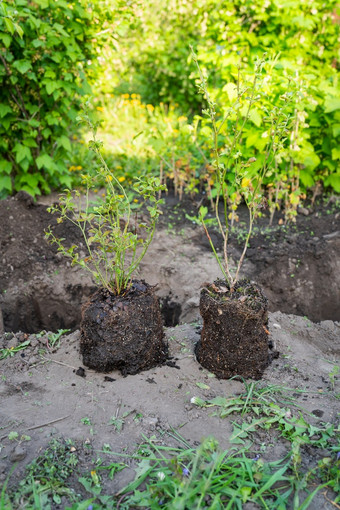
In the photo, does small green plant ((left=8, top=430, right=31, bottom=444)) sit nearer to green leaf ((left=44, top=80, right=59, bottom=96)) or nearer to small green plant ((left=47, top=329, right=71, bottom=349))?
small green plant ((left=47, top=329, right=71, bottom=349))

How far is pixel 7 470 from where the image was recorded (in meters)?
2.01

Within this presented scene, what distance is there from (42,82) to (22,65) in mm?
228

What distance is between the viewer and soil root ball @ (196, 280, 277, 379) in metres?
2.54

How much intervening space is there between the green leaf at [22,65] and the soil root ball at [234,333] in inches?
103

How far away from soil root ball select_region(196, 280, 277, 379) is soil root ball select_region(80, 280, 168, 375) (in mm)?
300

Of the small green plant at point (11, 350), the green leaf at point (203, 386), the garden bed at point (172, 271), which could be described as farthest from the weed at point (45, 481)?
the garden bed at point (172, 271)

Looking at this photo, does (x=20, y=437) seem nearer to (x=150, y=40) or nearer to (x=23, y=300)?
(x=23, y=300)

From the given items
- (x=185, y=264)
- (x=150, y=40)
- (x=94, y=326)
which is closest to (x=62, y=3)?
(x=185, y=264)

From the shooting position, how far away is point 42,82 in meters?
4.24

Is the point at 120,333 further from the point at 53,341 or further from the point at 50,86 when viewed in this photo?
the point at 50,86

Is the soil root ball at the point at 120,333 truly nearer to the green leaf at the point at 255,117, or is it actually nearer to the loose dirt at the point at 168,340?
the loose dirt at the point at 168,340

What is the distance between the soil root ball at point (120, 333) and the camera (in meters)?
2.59

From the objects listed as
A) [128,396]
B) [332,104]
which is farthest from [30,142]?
[128,396]

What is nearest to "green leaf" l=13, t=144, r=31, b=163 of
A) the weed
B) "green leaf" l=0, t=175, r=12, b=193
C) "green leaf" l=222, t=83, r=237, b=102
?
"green leaf" l=0, t=175, r=12, b=193
